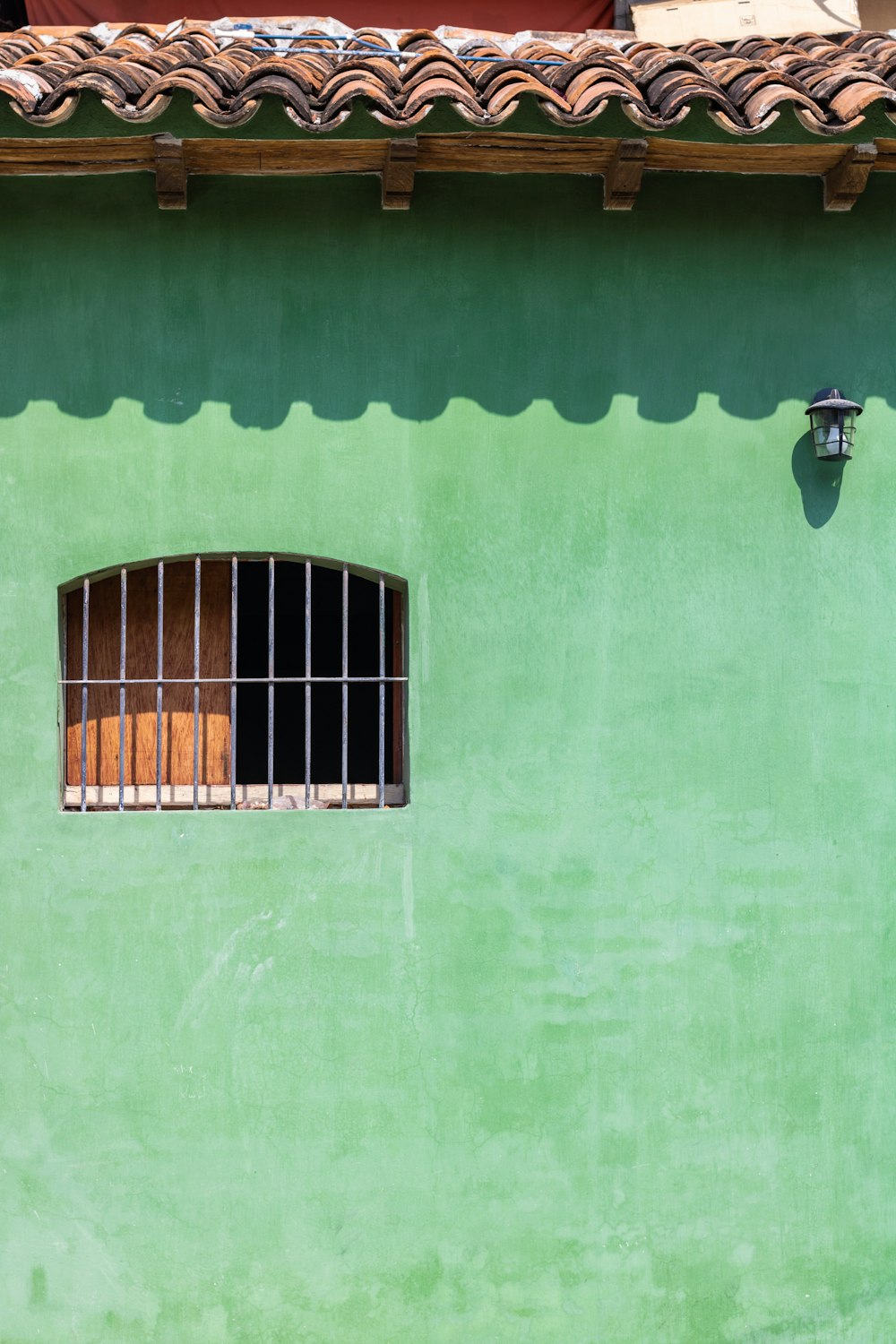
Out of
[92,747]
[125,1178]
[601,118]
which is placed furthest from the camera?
[92,747]

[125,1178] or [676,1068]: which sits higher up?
[676,1068]

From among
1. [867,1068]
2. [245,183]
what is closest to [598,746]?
[867,1068]

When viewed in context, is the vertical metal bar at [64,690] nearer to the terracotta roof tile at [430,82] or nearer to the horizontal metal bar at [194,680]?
the horizontal metal bar at [194,680]

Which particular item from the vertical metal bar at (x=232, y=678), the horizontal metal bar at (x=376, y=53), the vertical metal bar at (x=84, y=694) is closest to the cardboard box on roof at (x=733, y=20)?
the horizontal metal bar at (x=376, y=53)

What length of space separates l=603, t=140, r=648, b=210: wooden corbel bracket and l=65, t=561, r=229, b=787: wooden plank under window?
6.89ft

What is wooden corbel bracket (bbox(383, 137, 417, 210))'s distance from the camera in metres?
3.69

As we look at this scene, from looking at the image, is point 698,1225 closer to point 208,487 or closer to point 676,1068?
point 676,1068

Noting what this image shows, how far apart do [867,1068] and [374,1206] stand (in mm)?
1974

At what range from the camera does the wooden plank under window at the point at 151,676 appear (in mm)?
4184

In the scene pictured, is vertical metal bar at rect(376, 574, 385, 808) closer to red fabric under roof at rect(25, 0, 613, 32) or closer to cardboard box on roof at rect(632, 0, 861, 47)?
cardboard box on roof at rect(632, 0, 861, 47)

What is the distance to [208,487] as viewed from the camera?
4.03m

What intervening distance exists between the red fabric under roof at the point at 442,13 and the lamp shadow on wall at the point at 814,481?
337 centimetres

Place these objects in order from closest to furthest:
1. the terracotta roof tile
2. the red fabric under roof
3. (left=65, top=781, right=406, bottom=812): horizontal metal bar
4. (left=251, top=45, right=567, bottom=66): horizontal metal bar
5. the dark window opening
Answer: the terracotta roof tile < (left=251, top=45, right=567, bottom=66): horizontal metal bar < (left=65, top=781, right=406, bottom=812): horizontal metal bar < the dark window opening < the red fabric under roof

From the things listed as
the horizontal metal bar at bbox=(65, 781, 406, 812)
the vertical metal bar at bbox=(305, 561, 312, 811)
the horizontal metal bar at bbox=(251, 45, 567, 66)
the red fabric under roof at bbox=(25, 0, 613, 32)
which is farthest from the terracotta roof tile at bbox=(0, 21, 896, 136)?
the horizontal metal bar at bbox=(65, 781, 406, 812)
